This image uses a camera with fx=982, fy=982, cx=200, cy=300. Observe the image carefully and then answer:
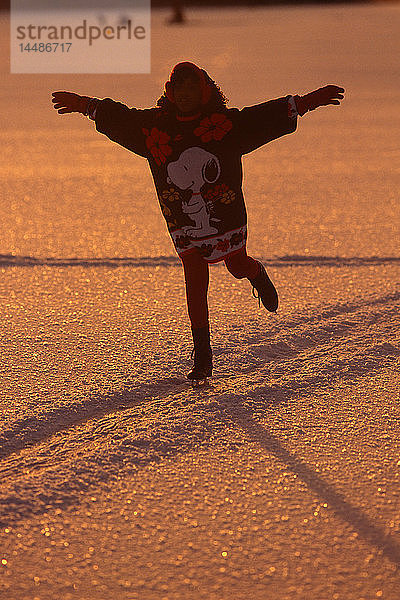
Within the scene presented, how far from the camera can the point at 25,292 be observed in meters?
5.09

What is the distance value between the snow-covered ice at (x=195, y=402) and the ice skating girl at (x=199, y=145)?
1.50ft

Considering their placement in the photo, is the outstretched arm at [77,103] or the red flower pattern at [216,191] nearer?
the red flower pattern at [216,191]

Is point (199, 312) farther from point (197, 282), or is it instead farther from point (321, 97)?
point (321, 97)

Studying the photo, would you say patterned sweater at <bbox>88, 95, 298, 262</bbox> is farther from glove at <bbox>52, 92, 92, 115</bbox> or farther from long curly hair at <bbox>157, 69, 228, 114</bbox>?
glove at <bbox>52, 92, 92, 115</bbox>

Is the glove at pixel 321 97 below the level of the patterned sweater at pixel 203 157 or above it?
above

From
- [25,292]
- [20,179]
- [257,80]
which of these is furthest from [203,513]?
[257,80]

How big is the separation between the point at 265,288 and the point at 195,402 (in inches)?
30.8

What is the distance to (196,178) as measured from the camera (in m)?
3.60

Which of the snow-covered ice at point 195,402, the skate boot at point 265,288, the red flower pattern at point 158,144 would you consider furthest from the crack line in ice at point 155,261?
the red flower pattern at point 158,144

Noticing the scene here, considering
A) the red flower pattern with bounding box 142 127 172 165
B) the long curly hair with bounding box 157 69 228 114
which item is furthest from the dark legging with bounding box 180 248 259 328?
the long curly hair with bounding box 157 69 228 114

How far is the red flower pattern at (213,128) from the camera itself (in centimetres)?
357

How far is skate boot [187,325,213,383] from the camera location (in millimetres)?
3795

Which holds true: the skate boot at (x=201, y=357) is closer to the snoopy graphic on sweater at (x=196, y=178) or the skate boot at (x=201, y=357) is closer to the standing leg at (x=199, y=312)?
the standing leg at (x=199, y=312)

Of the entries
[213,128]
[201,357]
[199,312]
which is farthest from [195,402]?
[213,128]
